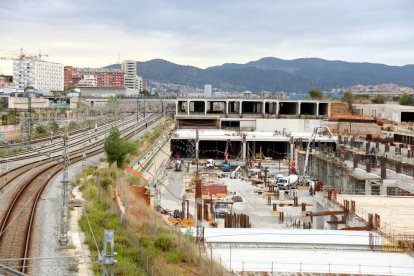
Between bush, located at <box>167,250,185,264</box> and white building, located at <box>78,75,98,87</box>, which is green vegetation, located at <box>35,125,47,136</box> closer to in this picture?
bush, located at <box>167,250,185,264</box>

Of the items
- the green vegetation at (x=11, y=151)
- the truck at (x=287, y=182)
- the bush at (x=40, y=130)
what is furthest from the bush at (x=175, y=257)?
the bush at (x=40, y=130)

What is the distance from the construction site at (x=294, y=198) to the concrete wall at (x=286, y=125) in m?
0.11

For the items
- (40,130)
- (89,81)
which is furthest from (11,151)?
(89,81)

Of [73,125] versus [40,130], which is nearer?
[40,130]

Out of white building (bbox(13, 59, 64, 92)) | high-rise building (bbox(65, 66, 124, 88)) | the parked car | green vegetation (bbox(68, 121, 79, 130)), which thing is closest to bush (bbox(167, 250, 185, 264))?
the parked car

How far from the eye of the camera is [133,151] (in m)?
35.7

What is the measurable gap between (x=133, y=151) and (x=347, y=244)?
71.3ft

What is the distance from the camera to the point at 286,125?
6156 centimetres

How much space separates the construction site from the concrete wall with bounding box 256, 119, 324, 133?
107 mm

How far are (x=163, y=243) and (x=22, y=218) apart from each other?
5.18 m

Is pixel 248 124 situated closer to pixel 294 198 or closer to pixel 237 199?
pixel 294 198

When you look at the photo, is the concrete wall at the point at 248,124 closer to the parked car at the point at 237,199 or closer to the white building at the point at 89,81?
the parked car at the point at 237,199

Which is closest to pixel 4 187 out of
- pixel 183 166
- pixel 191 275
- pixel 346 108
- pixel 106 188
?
pixel 106 188

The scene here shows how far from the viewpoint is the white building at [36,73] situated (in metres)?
139
